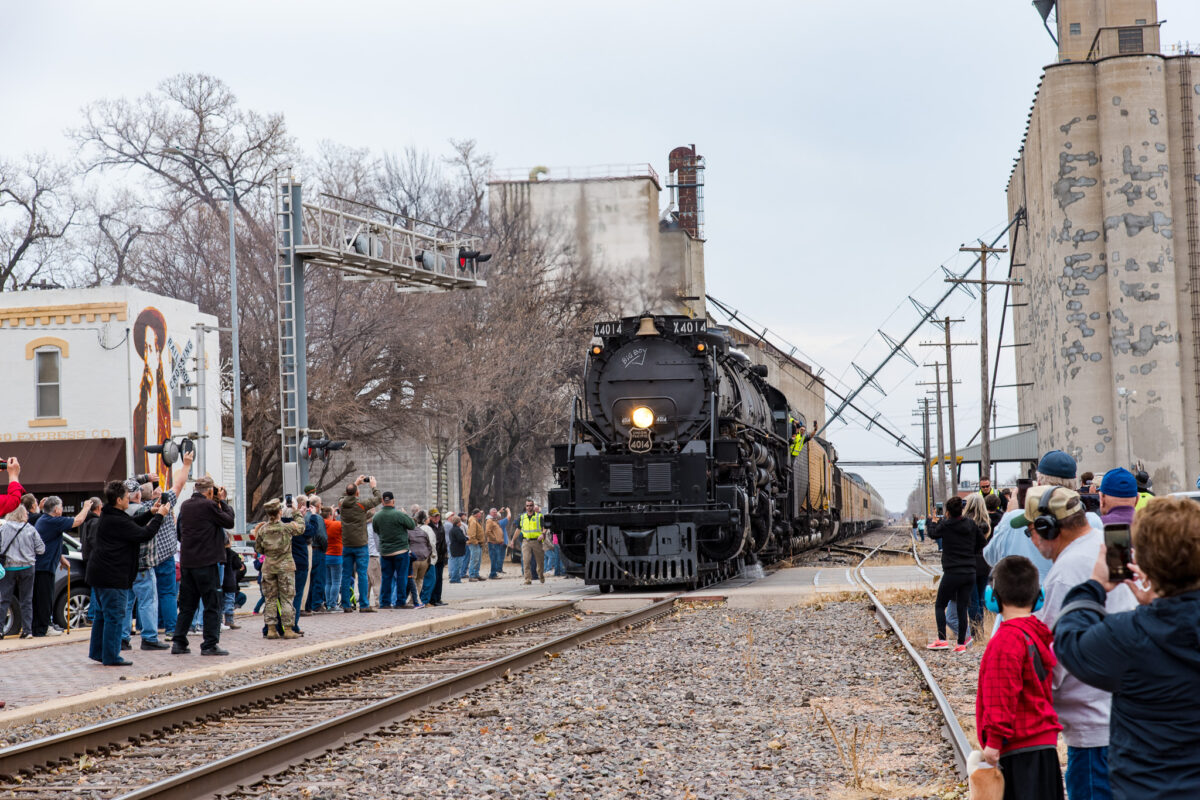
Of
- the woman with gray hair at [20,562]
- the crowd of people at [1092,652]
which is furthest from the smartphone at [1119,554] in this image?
the woman with gray hair at [20,562]

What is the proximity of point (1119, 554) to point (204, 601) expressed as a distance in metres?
11.5

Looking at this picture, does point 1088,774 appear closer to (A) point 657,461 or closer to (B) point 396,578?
(A) point 657,461

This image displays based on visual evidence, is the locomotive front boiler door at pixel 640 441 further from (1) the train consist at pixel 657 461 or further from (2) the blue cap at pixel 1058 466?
(2) the blue cap at pixel 1058 466

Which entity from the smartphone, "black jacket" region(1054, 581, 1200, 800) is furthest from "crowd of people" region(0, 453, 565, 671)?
"black jacket" region(1054, 581, 1200, 800)

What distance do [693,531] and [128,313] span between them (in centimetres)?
1619

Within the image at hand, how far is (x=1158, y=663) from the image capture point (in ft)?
11.2

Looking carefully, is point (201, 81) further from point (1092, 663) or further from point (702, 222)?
point (1092, 663)

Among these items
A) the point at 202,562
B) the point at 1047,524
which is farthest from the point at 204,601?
the point at 1047,524

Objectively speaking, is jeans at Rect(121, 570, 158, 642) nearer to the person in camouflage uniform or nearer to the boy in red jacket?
the person in camouflage uniform

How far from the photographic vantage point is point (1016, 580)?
482 cm

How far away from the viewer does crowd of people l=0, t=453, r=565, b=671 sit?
13.1 m

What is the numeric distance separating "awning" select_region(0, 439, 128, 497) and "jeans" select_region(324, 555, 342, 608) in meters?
11.1

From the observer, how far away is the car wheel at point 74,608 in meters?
17.3

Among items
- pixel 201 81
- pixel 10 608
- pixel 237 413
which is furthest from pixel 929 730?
pixel 201 81
